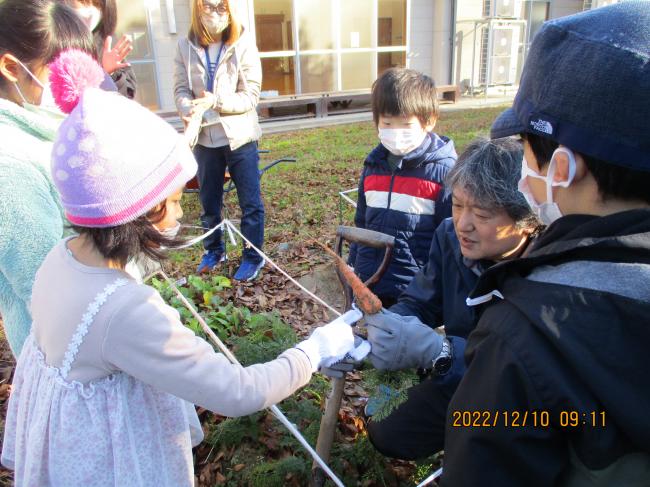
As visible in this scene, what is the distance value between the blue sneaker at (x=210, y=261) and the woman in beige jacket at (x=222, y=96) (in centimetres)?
38

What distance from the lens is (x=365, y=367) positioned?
232cm

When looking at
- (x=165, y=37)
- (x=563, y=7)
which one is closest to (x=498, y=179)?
(x=165, y=37)

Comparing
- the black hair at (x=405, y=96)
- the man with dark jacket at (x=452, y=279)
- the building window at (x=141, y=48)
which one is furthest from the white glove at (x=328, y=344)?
the building window at (x=141, y=48)

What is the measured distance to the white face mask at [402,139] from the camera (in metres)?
2.97

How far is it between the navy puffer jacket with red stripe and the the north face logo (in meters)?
1.72

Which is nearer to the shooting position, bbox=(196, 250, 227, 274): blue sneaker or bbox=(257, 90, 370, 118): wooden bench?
bbox=(196, 250, 227, 274): blue sneaker

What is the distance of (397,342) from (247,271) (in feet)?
9.99

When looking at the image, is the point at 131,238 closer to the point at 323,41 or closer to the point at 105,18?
the point at 105,18

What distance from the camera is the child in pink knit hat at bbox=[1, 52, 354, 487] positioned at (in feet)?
4.67

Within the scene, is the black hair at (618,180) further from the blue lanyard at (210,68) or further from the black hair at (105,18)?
the blue lanyard at (210,68)

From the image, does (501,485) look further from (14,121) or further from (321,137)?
(321,137)

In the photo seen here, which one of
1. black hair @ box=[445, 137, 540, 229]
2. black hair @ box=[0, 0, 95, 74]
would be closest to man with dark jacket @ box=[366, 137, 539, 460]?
black hair @ box=[445, 137, 540, 229]

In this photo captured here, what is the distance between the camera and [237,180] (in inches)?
181

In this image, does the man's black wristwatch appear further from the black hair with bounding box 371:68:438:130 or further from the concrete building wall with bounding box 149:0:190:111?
the concrete building wall with bounding box 149:0:190:111
